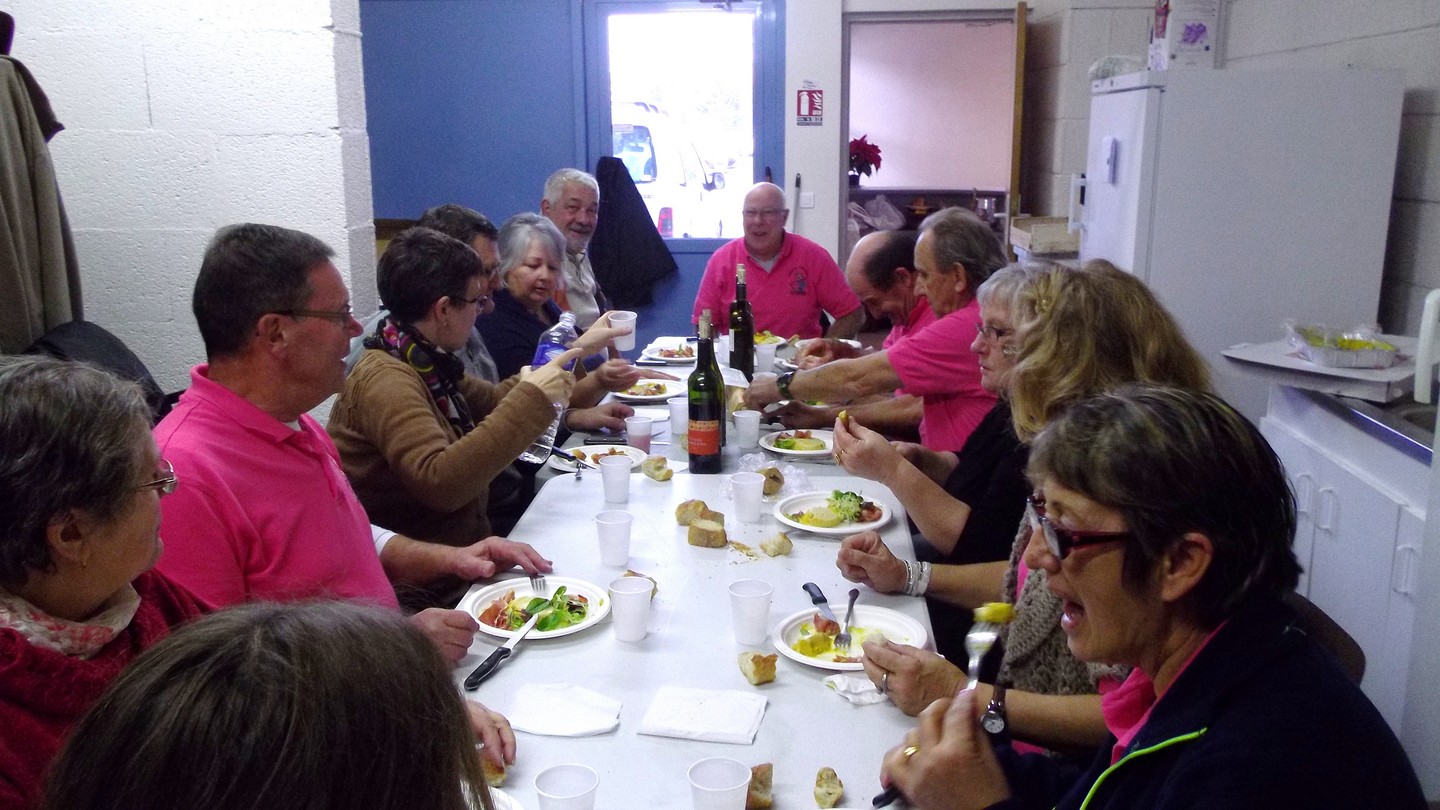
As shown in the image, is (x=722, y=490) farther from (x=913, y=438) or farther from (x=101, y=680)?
(x=101, y=680)

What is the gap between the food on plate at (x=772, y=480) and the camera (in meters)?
2.52

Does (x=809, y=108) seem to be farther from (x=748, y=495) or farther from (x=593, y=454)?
(x=748, y=495)

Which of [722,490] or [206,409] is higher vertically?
[206,409]

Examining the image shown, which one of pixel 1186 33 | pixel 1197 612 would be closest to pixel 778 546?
pixel 1197 612

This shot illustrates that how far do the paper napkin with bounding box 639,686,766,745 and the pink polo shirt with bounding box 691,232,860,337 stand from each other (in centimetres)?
355

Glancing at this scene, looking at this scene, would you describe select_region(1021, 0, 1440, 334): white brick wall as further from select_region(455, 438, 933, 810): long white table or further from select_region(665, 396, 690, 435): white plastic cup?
select_region(665, 396, 690, 435): white plastic cup

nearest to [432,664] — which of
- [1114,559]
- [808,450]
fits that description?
[1114,559]

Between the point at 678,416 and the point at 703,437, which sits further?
the point at 678,416

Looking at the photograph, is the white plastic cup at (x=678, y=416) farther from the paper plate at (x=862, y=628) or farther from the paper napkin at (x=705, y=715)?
the paper napkin at (x=705, y=715)

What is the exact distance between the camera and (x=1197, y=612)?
1086 mm

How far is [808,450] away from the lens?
295 centimetres

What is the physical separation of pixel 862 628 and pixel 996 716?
0.32 m

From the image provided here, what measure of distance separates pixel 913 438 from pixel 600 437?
1.11 metres

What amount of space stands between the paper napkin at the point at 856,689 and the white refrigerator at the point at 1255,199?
8.36ft
